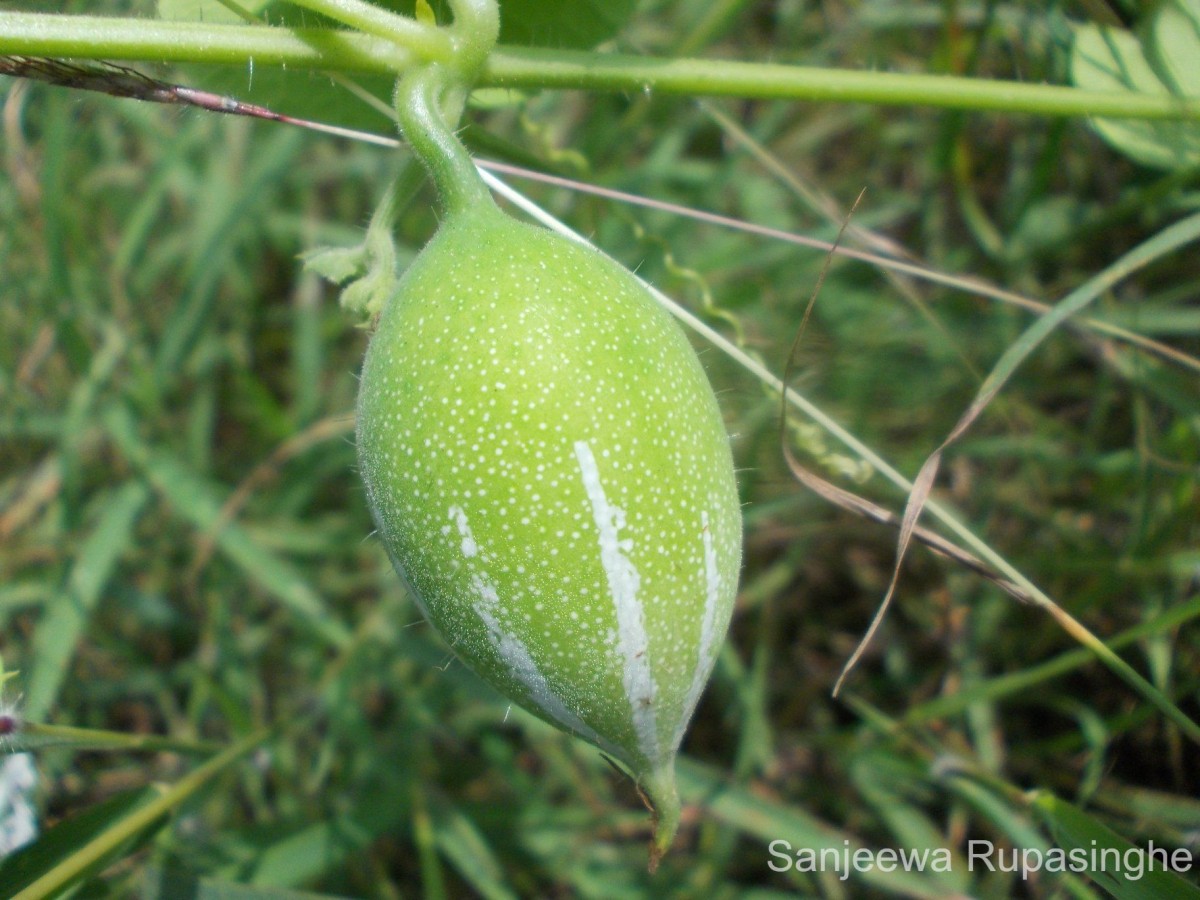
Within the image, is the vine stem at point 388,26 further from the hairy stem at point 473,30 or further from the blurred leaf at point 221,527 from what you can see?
the blurred leaf at point 221,527

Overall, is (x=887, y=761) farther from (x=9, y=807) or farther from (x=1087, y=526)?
(x=9, y=807)

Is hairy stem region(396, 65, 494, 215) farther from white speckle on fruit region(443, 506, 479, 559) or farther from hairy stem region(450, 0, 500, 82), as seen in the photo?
white speckle on fruit region(443, 506, 479, 559)

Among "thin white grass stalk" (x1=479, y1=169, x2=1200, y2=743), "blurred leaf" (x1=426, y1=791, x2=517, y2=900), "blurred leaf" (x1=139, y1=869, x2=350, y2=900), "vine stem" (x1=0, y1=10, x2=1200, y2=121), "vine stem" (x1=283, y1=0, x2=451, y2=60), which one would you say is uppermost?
"vine stem" (x1=283, y1=0, x2=451, y2=60)

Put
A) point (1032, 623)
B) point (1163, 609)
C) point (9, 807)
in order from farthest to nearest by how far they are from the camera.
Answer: point (1032, 623) → point (1163, 609) → point (9, 807)

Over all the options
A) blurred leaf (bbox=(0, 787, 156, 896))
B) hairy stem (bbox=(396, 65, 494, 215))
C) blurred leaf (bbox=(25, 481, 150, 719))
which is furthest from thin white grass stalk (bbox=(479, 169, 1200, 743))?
blurred leaf (bbox=(25, 481, 150, 719))

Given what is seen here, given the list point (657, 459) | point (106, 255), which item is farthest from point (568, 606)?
point (106, 255)

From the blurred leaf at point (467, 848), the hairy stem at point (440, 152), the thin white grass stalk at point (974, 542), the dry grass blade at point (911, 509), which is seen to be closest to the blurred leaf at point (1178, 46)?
the dry grass blade at point (911, 509)

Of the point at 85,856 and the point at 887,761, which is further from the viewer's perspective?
the point at 887,761
